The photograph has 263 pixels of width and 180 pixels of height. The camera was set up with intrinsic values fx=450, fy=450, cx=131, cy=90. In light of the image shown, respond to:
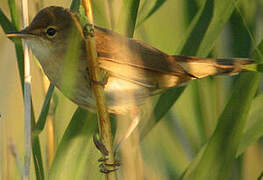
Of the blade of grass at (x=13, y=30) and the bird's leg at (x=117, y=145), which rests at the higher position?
the blade of grass at (x=13, y=30)

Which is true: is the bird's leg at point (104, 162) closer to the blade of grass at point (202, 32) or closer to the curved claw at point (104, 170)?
the curved claw at point (104, 170)

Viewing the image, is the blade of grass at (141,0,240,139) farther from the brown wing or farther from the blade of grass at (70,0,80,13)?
the blade of grass at (70,0,80,13)

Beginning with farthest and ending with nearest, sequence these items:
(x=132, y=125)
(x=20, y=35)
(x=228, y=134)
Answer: (x=132, y=125)
(x=20, y=35)
(x=228, y=134)

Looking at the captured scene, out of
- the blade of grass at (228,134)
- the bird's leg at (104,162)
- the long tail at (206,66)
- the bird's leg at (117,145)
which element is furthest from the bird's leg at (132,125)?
→ the blade of grass at (228,134)

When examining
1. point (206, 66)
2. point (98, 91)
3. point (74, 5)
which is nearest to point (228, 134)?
point (98, 91)

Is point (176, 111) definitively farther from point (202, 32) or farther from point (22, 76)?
point (22, 76)

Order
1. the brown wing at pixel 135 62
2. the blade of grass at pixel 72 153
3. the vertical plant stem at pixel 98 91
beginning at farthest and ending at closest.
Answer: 1. the brown wing at pixel 135 62
2. the blade of grass at pixel 72 153
3. the vertical plant stem at pixel 98 91

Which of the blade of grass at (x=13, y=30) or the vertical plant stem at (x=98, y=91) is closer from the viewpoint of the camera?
the vertical plant stem at (x=98, y=91)

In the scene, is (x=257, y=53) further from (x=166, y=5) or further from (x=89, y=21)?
(x=166, y=5)
